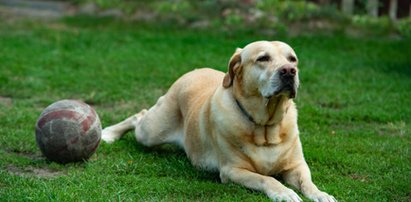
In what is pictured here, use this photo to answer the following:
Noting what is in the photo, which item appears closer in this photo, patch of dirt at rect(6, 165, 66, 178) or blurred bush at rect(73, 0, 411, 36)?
patch of dirt at rect(6, 165, 66, 178)

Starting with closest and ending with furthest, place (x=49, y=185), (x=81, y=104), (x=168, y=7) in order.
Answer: (x=49, y=185) < (x=81, y=104) < (x=168, y=7)

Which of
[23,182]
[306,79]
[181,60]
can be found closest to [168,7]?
[181,60]

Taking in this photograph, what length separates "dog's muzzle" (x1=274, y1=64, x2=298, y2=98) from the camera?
16.5ft

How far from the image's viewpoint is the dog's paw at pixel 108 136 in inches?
263

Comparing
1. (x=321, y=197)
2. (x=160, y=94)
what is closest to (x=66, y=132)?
(x=321, y=197)

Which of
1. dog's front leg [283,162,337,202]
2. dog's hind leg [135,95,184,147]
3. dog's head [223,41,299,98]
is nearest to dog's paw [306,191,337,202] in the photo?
dog's front leg [283,162,337,202]

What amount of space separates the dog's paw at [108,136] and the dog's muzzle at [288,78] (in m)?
2.12

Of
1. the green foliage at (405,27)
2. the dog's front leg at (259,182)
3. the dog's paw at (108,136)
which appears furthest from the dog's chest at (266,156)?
the green foliage at (405,27)

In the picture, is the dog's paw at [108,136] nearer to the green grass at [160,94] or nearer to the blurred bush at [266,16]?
the green grass at [160,94]

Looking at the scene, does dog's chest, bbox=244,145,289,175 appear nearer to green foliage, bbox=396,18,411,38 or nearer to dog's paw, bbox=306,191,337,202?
dog's paw, bbox=306,191,337,202

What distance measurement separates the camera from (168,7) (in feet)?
44.1

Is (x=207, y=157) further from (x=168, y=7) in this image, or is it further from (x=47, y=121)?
(x=168, y=7)

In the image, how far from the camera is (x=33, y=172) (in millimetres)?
5660

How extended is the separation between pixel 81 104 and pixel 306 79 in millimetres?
4265
